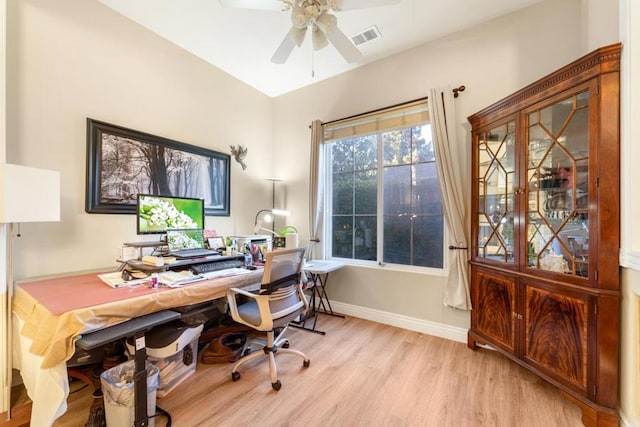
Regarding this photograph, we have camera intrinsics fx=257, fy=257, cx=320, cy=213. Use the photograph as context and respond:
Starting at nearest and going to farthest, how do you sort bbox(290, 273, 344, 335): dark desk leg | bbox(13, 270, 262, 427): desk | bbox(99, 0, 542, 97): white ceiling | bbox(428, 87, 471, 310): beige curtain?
bbox(13, 270, 262, 427): desk < bbox(99, 0, 542, 97): white ceiling < bbox(428, 87, 471, 310): beige curtain < bbox(290, 273, 344, 335): dark desk leg

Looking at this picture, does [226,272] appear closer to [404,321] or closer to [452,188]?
[404,321]

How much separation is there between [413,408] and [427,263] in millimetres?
1432

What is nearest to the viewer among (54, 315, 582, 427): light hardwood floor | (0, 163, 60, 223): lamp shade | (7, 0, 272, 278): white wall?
(0, 163, 60, 223): lamp shade

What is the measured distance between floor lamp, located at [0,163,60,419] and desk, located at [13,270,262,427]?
0.08m

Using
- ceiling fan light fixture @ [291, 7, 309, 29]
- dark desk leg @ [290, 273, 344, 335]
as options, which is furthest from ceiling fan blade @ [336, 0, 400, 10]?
dark desk leg @ [290, 273, 344, 335]

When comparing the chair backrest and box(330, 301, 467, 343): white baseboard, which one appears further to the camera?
box(330, 301, 467, 343): white baseboard

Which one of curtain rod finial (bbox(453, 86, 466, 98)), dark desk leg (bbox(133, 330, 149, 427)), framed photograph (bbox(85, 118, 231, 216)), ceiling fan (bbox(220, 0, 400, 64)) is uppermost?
ceiling fan (bbox(220, 0, 400, 64))

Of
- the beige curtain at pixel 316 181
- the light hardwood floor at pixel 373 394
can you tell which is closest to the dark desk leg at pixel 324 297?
the beige curtain at pixel 316 181

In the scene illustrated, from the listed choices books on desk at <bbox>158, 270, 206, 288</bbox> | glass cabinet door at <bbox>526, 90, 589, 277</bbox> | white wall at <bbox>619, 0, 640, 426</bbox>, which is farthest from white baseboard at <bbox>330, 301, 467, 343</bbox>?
books on desk at <bbox>158, 270, 206, 288</bbox>

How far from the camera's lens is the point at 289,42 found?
198 centimetres

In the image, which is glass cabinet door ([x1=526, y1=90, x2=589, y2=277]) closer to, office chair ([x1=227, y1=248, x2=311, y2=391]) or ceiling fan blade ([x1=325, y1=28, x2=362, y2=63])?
ceiling fan blade ([x1=325, y1=28, x2=362, y2=63])

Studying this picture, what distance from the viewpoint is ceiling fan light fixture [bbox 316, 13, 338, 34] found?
173cm

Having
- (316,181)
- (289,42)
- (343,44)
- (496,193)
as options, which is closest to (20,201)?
(289,42)

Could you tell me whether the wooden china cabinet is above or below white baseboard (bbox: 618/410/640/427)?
above
